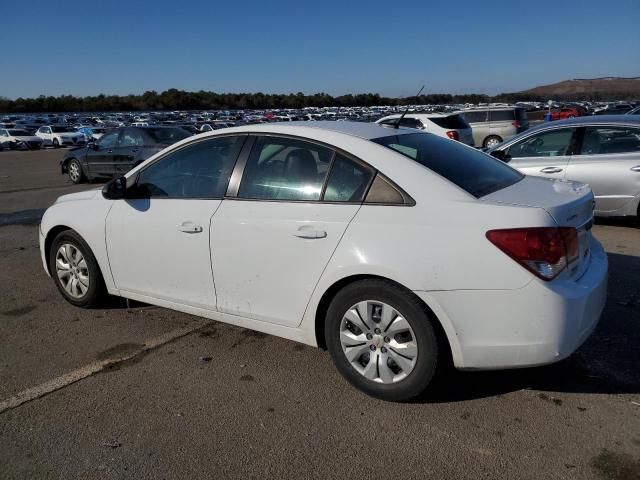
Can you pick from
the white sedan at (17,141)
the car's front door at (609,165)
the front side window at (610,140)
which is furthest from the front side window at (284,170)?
the white sedan at (17,141)

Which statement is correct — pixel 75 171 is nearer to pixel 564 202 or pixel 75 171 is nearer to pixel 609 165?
pixel 609 165

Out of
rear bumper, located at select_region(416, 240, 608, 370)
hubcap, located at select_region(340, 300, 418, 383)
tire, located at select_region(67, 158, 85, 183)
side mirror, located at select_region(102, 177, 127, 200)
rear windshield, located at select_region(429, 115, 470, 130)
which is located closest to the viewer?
rear bumper, located at select_region(416, 240, 608, 370)

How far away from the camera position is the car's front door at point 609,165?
23.4 ft

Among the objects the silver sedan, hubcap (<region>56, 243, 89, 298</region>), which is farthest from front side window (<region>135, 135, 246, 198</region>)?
the silver sedan

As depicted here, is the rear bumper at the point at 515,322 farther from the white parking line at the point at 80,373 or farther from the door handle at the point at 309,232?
the white parking line at the point at 80,373

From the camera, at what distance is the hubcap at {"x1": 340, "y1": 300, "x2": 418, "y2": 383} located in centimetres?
301

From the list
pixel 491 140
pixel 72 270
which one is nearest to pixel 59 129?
pixel 491 140

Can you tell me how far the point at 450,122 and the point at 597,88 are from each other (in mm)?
104360

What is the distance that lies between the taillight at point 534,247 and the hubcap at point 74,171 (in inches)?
547

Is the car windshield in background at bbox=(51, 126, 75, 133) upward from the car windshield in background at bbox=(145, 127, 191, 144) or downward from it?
downward

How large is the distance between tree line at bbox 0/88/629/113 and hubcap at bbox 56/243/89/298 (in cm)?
10630

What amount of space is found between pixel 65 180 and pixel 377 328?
48.5 feet

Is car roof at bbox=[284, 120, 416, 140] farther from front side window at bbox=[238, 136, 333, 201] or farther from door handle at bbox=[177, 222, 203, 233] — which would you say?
door handle at bbox=[177, 222, 203, 233]

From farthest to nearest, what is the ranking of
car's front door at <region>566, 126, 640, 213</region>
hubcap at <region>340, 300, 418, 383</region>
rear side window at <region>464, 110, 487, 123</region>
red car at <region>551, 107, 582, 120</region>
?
red car at <region>551, 107, 582, 120</region>
rear side window at <region>464, 110, 487, 123</region>
car's front door at <region>566, 126, 640, 213</region>
hubcap at <region>340, 300, 418, 383</region>
